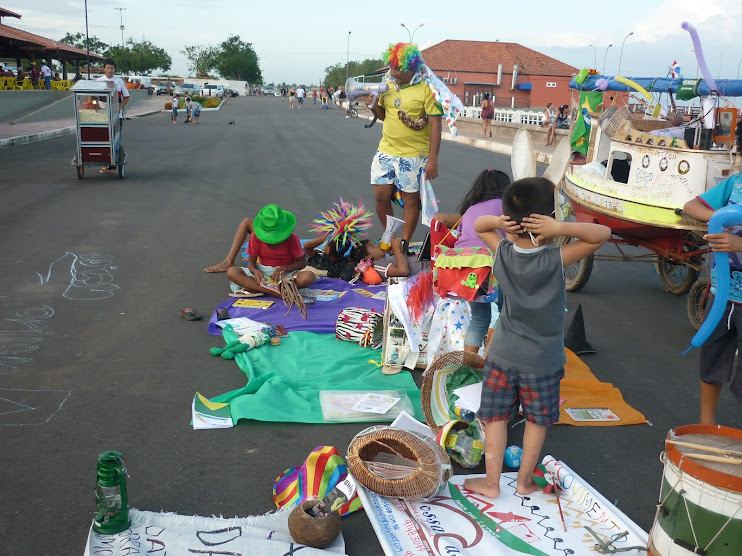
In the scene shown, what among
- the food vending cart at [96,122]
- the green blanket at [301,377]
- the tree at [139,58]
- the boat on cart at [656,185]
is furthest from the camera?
the tree at [139,58]

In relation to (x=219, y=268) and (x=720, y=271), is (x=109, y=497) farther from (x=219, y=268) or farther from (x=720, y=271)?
(x=219, y=268)

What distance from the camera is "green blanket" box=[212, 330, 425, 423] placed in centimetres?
432

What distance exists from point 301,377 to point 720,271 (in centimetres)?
280

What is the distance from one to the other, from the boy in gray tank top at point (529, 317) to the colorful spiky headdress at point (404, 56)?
411 centimetres

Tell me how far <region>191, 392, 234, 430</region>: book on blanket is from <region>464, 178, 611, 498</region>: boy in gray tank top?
1658mm

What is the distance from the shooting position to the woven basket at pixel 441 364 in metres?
4.09

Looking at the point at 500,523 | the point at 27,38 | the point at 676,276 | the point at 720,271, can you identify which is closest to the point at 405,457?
the point at 500,523

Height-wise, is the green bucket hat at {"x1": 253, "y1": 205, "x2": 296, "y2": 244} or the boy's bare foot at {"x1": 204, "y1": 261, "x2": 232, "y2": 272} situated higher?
the green bucket hat at {"x1": 253, "y1": 205, "x2": 296, "y2": 244}

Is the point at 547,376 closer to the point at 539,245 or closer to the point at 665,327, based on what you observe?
the point at 539,245

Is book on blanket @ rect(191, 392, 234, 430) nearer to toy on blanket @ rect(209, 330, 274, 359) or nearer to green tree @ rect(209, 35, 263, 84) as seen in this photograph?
toy on blanket @ rect(209, 330, 274, 359)

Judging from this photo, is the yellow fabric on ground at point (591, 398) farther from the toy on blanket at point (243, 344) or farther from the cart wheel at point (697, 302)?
the toy on blanket at point (243, 344)

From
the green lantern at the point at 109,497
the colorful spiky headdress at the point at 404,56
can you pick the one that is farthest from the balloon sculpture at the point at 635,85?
the green lantern at the point at 109,497

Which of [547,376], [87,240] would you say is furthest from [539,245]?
[87,240]

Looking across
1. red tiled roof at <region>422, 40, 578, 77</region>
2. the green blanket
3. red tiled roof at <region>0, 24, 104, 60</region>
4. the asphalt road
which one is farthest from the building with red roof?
the green blanket
